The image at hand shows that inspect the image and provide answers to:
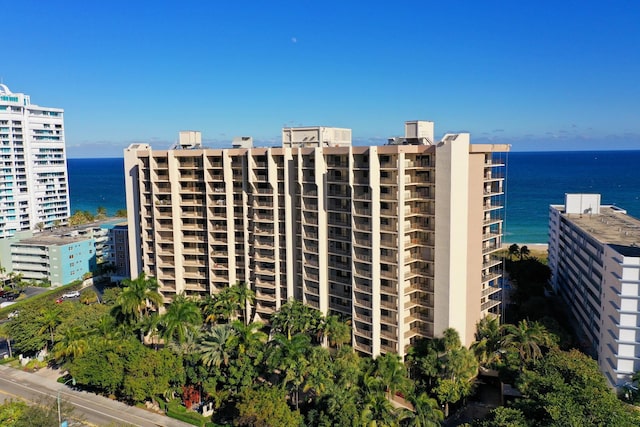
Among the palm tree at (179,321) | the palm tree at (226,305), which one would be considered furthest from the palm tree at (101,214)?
the palm tree at (179,321)

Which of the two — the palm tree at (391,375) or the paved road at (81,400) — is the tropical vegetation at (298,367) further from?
the paved road at (81,400)

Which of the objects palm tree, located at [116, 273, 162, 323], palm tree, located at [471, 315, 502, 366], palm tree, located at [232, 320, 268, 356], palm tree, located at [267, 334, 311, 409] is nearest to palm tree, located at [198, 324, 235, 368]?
palm tree, located at [232, 320, 268, 356]

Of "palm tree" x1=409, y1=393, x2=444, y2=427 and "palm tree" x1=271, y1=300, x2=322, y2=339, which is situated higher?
"palm tree" x1=271, y1=300, x2=322, y2=339

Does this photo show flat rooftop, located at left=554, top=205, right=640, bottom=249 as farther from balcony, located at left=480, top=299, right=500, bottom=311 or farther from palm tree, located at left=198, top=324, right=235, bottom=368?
palm tree, located at left=198, top=324, right=235, bottom=368

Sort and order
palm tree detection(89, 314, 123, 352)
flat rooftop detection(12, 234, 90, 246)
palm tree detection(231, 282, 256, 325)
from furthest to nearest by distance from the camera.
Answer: flat rooftop detection(12, 234, 90, 246) < palm tree detection(231, 282, 256, 325) < palm tree detection(89, 314, 123, 352)

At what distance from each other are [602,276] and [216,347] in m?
44.8

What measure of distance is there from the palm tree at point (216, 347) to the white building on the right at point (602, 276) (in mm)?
40991

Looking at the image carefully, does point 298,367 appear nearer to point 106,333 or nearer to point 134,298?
point 134,298

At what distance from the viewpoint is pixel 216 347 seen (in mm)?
52375

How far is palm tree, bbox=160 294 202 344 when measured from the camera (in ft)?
182

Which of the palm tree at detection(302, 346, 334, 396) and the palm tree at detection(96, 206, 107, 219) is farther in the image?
the palm tree at detection(96, 206, 107, 219)

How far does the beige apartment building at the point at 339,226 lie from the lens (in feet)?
181

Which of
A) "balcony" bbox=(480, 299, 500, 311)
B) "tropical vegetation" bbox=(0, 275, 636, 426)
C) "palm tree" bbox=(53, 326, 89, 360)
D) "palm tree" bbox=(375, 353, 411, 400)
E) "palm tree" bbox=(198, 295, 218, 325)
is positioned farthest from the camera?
"palm tree" bbox=(198, 295, 218, 325)

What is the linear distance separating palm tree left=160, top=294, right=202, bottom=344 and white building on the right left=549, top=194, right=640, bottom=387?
4665cm
